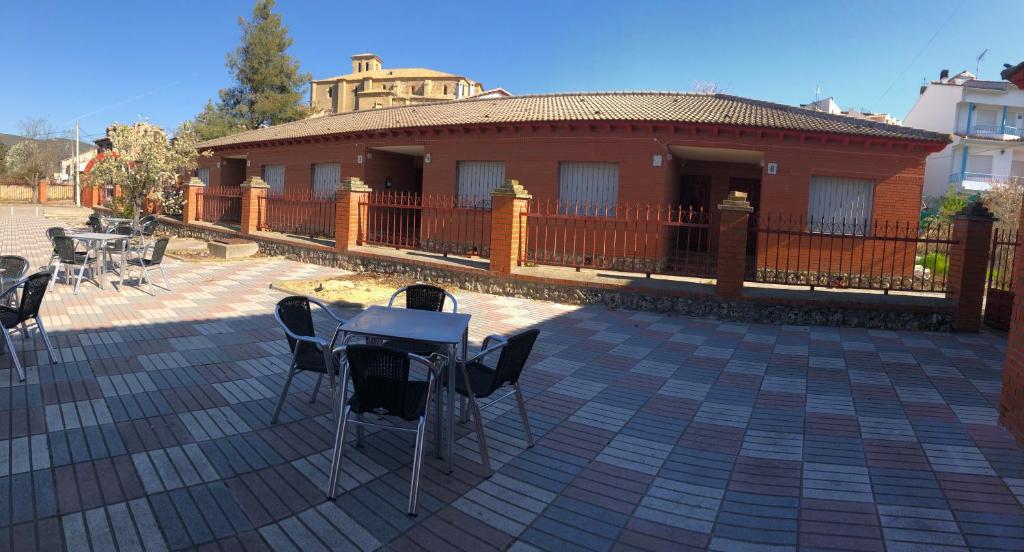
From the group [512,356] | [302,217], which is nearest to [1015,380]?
[512,356]

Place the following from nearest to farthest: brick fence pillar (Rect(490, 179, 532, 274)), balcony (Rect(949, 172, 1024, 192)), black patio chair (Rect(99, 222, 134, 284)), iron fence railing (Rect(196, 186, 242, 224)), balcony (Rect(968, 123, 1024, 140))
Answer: black patio chair (Rect(99, 222, 134, 284)), brick fence pillar (Rect(490, 179, 532, 274)), iron fence railing (Rect(196, 186, 242, 224)), balcony (Rect(949, 172, 1024, 192)), balcony (Rect(968, 123, 1024, 140))

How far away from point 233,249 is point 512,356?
1250 cm

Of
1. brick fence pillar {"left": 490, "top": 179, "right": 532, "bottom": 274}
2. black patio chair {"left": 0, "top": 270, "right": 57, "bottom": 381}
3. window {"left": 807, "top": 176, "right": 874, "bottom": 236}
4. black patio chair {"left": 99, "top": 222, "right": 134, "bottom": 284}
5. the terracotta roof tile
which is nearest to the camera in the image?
black patio chair {"left": 0, "top": 270, "right": 57, "bottom": 381}

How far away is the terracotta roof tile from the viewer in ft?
43.3

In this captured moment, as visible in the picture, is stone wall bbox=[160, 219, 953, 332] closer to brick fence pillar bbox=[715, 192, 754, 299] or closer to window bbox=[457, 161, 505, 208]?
brick fence pillar bbox=[715, 192, 754, 299]

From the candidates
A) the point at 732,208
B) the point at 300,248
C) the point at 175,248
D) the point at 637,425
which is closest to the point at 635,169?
the point at 732,208

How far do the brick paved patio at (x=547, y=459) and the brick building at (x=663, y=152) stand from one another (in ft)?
25.4

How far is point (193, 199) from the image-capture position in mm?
19453

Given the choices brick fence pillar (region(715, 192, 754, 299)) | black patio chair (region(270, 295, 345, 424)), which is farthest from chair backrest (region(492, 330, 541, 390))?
brick fence pillar (region(715, 192, 754, 299))

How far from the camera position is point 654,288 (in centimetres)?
906

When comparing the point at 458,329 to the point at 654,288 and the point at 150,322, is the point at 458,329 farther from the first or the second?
the point at 654,288

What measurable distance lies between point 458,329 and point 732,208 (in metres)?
6.02

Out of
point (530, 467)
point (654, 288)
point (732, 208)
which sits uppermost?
point (732, 208)

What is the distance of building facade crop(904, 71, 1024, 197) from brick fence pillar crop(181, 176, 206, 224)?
4264 cm
